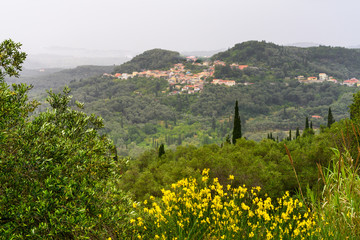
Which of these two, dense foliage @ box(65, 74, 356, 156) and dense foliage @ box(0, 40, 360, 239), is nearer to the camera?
dense foliage @ box(0, 40, 360, 239)

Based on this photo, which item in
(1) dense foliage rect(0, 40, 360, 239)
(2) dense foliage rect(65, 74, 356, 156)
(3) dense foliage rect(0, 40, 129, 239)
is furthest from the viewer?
(2) dense foliage rect(65, 74, 356, 156)

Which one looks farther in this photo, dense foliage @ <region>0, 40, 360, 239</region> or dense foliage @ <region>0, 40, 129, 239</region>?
dense foliage @ <region>0, 40, 129, 239</region>

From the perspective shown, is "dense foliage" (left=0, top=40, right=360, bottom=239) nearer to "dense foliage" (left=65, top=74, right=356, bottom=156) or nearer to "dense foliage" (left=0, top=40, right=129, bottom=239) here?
"dense foliage" (left=0, top=40, right=129, bottom=239)

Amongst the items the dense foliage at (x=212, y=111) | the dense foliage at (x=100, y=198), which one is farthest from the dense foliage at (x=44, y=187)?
the dense foliage at (x=212, y=111)

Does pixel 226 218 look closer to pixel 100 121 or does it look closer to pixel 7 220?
pixel 7 220

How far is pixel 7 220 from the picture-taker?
3.47 meters

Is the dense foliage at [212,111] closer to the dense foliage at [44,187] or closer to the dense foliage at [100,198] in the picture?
the dense foliage at [100,198]

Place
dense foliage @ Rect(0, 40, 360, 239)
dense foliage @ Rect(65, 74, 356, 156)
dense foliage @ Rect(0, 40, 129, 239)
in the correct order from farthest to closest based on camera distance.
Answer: dense foliage @ Rect(65, 74, 356, 156) → dense foliage @ Rect(0, 40, 129, 239) → dense foliage @ Rect(0, 40, 360, 239)

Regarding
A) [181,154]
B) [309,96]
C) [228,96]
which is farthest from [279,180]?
[309,96]

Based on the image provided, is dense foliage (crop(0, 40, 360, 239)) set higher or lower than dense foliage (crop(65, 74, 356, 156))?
higher

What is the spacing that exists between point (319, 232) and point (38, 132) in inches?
188

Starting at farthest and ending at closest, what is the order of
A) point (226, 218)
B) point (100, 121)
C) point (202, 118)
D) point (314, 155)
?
1. point (202, 118)
2. point (314, 155)
3. point (100, 121)
4. point (226, 218)

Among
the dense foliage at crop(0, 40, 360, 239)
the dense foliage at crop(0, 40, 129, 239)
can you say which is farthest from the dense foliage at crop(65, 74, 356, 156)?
the dense foliage at crop(0, 40, 129, 239)

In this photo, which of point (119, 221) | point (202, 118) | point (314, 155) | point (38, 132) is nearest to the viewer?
point (38, 132)
